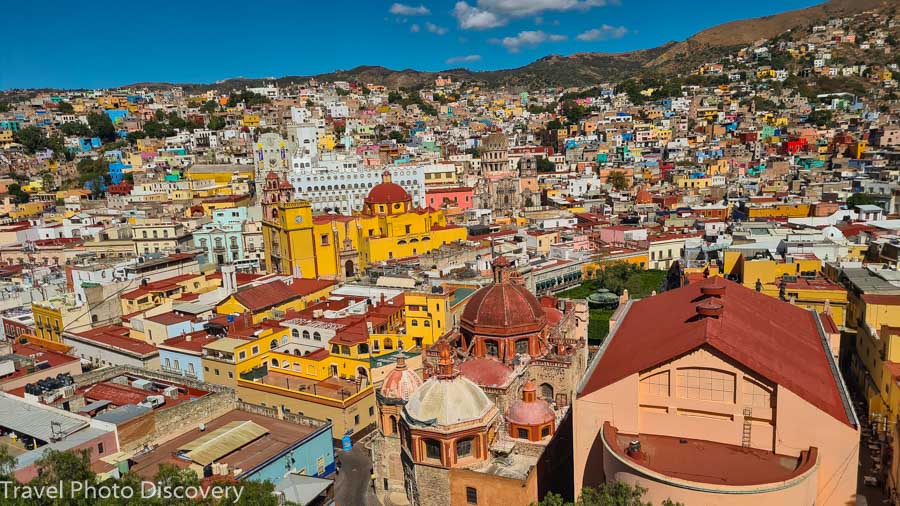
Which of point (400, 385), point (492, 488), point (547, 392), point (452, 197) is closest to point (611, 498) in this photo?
point (492, 488)

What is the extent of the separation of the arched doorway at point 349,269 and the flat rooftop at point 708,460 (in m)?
38.4

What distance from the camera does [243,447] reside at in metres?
23.4

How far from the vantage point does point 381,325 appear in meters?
35.2

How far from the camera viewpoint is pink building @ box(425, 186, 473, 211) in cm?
7631

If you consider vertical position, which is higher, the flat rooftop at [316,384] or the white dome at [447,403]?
the white dome at [447,403]

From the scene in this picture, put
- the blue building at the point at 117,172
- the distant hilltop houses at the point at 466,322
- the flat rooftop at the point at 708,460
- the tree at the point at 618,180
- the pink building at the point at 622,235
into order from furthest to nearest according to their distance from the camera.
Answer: the blue building at the point at 117,172
the tree at the point at 618,180
the pink building at the point at 622,235
the distant hilltop houses at the point at 466,322
the flat rooftop at the point at 708,460

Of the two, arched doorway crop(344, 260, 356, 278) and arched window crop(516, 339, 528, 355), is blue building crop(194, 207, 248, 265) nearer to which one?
arched doorway crop(344, 260, 356, 278)

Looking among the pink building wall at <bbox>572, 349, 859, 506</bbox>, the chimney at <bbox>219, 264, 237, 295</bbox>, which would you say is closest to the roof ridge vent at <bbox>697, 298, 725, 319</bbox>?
the pink building wall at <bbox>572, 349, 859, 506</bbox>

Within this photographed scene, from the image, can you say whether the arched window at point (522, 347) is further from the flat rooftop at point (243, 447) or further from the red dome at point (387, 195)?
the red dome at point (387, 195)

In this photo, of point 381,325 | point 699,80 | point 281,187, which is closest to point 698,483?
point 381,325

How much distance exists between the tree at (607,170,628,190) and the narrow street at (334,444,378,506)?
2609 inches

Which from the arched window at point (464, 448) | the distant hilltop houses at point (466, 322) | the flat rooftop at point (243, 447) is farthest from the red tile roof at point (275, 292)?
the arched window at point (464, 448)

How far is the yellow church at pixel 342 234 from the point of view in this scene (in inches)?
1960

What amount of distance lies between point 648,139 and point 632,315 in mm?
93827
